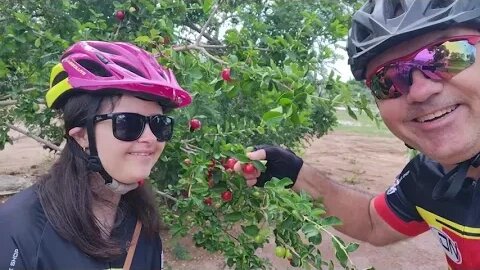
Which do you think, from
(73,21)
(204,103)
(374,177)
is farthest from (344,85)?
(374,177)

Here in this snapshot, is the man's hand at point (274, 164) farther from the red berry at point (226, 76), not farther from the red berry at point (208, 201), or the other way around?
the red berry at point (226, 76)

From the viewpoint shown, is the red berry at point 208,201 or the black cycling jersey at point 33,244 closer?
the black cycling jersey at point 33,244

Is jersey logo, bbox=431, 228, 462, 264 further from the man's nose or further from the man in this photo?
the man's nose

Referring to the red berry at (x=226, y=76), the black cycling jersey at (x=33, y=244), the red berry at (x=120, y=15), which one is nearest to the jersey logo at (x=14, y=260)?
the black cycling jersey at (x=33, y=244)

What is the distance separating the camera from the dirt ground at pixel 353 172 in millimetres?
6551

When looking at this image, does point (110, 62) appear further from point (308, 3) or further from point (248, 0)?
point (308, 3)

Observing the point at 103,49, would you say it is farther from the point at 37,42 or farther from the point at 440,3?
the point at 37,42

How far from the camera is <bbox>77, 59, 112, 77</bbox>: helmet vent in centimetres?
191

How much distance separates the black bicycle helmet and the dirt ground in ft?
6.91

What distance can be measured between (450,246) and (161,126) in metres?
1.31

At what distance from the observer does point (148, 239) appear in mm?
2006

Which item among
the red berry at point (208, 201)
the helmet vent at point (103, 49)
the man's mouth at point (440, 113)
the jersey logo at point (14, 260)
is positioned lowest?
the red berry at point (208, 201)

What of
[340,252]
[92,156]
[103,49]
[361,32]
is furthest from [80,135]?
[361,32]

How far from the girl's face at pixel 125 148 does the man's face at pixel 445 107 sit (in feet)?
3.05
